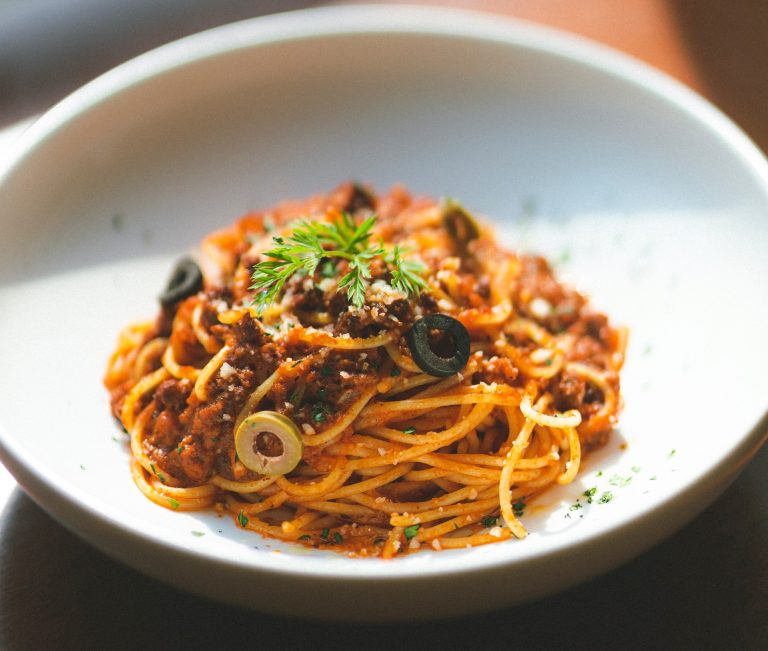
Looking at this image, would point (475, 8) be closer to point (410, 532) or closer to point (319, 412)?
point (319, 412)

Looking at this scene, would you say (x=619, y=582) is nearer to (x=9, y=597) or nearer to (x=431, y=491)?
(x=431, y=491)

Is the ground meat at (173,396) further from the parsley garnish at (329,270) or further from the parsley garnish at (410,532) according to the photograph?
the parsley garnish at (410,532)

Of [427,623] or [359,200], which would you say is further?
[359,200]

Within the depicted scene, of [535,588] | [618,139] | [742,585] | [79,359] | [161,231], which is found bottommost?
[742,585]

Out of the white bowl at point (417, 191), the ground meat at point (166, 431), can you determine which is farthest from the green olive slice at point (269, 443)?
the ground meat at point (166, 431)

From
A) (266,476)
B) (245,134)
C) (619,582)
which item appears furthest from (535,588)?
(245,134)

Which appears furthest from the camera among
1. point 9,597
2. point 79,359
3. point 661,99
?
point 661,99

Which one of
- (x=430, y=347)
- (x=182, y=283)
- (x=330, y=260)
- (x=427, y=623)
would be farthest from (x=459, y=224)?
(x=427, y=623)
